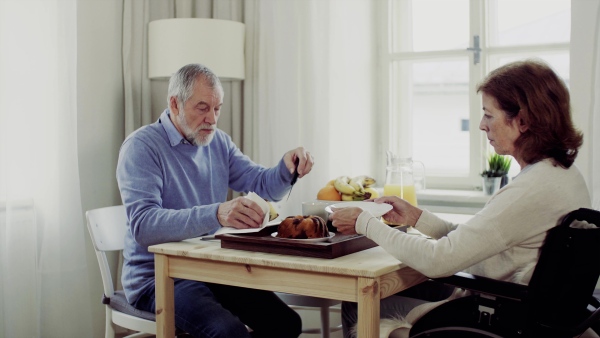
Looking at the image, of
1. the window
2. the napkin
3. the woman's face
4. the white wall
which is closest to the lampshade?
the white wall

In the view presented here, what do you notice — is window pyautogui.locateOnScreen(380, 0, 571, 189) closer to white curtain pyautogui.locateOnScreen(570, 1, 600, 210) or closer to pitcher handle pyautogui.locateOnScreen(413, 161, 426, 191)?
pitcher handle pyautogui.locateOnScreen(413, 161, 426, 191)

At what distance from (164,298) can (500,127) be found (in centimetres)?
99

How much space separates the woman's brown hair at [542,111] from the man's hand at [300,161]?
841 mm

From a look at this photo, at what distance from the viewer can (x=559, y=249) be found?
1.50 meters

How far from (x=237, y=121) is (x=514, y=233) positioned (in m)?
2.08

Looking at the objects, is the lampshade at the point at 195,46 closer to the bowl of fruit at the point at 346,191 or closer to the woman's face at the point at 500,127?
the bowl of fruit at the point at 346,191

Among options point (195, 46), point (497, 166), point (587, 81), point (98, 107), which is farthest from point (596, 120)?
point (98, 107)

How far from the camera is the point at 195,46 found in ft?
9.98

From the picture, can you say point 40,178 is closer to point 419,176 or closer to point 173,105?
point 173,105

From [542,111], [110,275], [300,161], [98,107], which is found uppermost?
[98,107]

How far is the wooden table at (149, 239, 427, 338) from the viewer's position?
1560 mm

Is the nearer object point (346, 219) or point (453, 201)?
point (346, 219)

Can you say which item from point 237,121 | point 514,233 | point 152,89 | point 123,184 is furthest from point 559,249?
point 152,89

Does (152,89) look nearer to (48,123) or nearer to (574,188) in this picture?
(48,123)
